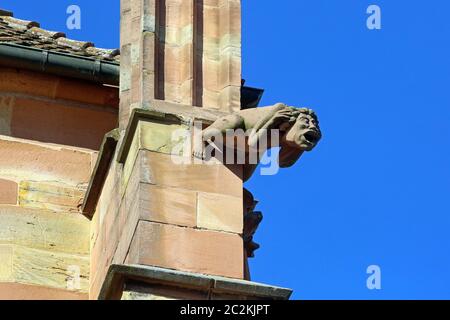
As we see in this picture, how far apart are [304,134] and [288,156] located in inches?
7.7

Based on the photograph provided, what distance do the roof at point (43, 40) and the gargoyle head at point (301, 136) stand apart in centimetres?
176

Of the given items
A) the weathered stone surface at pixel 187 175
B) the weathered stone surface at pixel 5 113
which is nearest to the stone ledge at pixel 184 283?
the weathered stone surface at pixel 187 175

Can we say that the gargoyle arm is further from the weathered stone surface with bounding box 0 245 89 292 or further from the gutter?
the gutter

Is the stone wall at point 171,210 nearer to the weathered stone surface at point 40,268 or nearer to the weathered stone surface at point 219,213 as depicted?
the weathered stone surface at point 219,213

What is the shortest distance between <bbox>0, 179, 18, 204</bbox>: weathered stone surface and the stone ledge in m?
1.72

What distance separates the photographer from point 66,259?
43.8 ft

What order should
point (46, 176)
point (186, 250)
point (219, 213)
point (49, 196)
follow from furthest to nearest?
point (46, 176) → point (49, 196) → point (219, 213) → point (186, 250)

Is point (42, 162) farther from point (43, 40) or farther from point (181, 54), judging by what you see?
point (181, 54)

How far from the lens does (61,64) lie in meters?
13.9

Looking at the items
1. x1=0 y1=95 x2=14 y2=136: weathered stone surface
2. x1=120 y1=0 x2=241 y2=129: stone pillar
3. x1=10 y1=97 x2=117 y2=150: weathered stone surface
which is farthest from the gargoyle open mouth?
x1=0 y1=95 x2=14 y2=136: weathered stone surface

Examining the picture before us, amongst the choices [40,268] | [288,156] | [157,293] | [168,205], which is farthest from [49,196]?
[157,293]

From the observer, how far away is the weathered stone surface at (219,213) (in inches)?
484

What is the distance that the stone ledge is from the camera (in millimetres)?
11727
